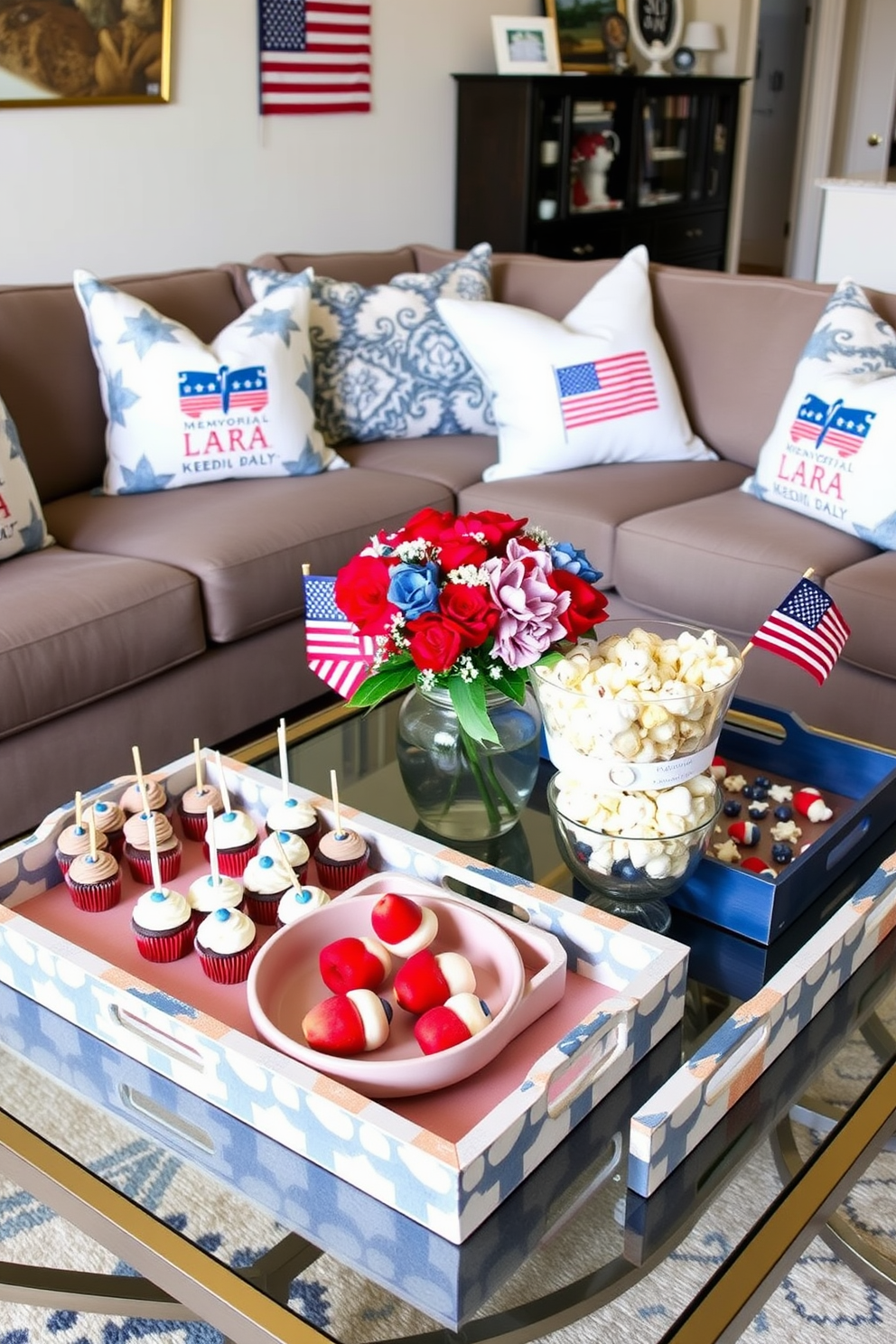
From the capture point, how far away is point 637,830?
1207 mm

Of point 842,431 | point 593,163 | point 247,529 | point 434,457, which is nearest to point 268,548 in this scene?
point 247,529

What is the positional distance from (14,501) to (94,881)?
1.15 metres

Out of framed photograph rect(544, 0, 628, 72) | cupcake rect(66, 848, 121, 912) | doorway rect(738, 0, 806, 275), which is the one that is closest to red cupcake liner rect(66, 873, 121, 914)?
cupcake rect(66, 848, 121, 912)

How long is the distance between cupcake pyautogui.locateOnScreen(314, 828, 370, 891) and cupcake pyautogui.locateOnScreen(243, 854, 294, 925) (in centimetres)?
7

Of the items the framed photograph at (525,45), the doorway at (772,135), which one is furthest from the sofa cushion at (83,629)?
the doorway at (772,135)

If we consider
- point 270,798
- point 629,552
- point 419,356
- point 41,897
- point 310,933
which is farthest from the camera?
point 419,356

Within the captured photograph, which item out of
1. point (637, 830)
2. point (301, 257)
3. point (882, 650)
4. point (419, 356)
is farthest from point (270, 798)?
point (301, 257)

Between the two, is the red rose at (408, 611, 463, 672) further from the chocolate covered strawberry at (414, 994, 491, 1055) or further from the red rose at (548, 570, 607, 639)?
the chocolate covered strawberry at (414, 994, 491, 1055)

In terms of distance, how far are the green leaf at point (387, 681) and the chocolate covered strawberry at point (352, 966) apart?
280 mm

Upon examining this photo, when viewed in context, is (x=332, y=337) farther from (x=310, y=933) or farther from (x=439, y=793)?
(x=310, y=933)

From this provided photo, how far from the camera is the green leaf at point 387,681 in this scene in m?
1.29

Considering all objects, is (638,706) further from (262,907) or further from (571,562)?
(262,907)

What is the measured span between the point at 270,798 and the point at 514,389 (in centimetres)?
152

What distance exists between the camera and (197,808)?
137cm
